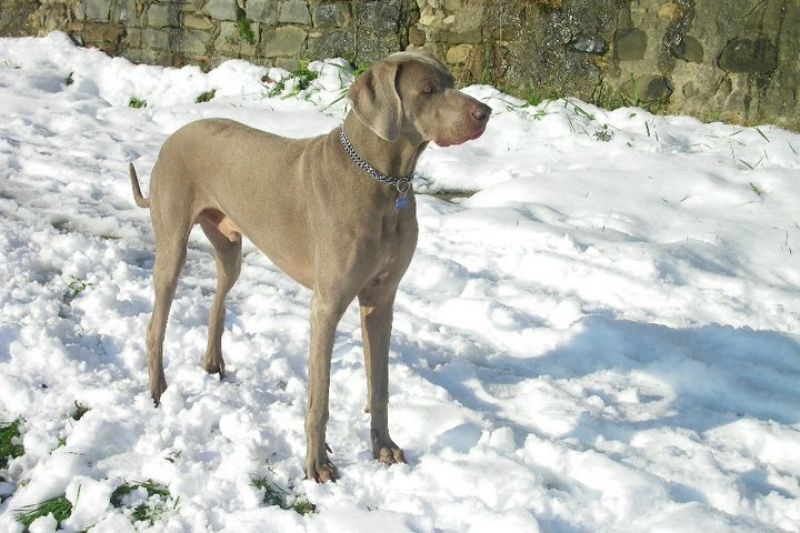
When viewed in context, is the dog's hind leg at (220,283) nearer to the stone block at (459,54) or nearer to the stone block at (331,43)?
the stone block at (459,54)

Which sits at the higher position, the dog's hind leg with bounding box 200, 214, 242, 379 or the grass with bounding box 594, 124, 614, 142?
the grass with bounding box 594, 124, 614, 142

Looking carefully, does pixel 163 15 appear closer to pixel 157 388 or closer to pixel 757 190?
pixel 757 190

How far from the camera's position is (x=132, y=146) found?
6844mm

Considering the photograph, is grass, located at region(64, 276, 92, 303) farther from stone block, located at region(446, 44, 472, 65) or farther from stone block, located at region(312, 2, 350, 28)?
stone block, located at region(312, 2, 350, 28)

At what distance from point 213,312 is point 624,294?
6.76 feet

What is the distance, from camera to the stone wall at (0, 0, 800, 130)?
6.54 metres

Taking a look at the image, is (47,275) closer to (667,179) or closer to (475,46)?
(667,179)

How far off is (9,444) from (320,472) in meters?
1.09

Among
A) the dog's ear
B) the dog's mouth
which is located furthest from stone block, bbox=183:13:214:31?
the dog's mouth

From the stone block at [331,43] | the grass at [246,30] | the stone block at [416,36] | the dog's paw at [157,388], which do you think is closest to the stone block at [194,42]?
the grass at [246,30]

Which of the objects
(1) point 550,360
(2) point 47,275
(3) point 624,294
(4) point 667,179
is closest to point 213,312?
(2) point 47,275

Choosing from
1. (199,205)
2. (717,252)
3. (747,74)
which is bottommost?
(717,252)

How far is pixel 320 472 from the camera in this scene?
9.43 feet

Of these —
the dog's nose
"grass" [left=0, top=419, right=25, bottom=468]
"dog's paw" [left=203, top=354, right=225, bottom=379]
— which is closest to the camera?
the dog's nose
